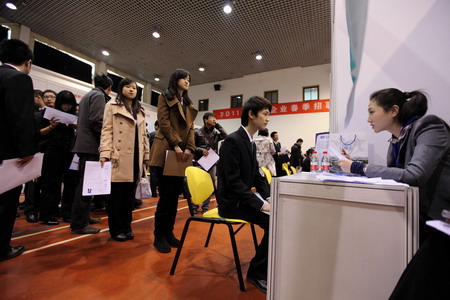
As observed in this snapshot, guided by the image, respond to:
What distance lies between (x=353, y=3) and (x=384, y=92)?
1.22 meters

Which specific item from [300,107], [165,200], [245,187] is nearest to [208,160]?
[165,200]

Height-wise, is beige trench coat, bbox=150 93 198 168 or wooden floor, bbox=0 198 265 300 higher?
beige trench coat, bbox=150 93 198 168

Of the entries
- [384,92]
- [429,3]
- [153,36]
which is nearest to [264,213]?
Result: [384,92]

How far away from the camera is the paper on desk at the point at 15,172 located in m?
1.22

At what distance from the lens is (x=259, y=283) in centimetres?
143

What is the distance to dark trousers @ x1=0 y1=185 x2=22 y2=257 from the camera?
1.54m

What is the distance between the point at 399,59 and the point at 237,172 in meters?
1.49

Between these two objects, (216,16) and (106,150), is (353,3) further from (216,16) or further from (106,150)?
(216,16)

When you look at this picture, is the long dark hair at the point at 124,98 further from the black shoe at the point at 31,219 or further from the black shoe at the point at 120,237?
the black shoe at the point at 31,219

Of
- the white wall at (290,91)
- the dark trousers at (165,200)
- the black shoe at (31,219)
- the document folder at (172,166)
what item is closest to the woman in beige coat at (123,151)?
the dark trousers at (165,200)

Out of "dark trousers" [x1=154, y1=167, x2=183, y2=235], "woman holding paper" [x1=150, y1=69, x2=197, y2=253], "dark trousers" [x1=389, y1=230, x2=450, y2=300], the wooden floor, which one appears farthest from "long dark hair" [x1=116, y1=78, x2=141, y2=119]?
"dark trousers" [x1=389, y1=230, x2=450, y2=300]

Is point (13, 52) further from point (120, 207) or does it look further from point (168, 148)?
point (120, 207)

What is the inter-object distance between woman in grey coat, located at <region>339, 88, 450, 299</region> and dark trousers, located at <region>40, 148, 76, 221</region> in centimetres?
280

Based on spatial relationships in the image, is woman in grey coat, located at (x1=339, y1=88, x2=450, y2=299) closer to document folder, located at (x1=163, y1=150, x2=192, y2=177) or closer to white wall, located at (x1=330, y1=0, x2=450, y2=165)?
white wall, located at (x1=330, y1=0, x2=450, y2=165)
